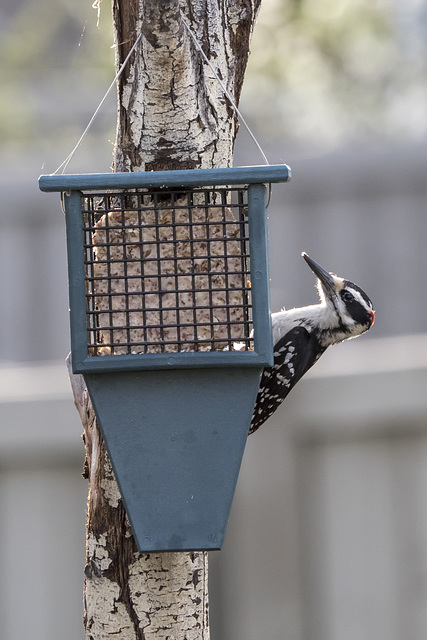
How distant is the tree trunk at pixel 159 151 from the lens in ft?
7.92

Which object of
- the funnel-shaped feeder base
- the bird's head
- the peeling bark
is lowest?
the funnel-shaped feeder base

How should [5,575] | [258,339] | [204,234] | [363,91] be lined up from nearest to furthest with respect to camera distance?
[258,339] → [204,234] → [5,575] → [363,91]

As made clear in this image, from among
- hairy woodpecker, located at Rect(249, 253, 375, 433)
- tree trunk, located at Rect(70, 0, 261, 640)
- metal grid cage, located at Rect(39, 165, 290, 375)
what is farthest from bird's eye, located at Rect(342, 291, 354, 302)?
metal grid cage, located at Rect(39, 165, 290, 375)

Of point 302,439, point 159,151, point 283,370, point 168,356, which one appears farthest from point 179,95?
point 302,439

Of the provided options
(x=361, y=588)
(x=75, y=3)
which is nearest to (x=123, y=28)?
(x=361, y=588)

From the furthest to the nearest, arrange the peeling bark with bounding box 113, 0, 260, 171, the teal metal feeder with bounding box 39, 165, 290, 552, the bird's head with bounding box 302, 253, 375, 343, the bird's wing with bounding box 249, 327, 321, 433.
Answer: the bird's head with bounding box 302, 253, 375, 343 → the bird's wing with bounding box 249, 327, 321, 433 → the peeling bark with bounding box 113, 0, 260, 171 → the teal metal feeder with bounding box 39, 165, 290, 552

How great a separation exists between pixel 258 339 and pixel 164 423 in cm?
30

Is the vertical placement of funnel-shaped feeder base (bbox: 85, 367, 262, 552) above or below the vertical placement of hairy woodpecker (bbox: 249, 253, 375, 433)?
below

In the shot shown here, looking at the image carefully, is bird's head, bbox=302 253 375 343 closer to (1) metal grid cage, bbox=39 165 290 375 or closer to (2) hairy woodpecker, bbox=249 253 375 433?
(2) hairy woodpecker, bbox=249 253 375 433

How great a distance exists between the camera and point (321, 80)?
6.62 meters

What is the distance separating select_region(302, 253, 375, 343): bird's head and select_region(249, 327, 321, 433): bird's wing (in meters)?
0.10

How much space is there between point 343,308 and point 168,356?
5.26 ft

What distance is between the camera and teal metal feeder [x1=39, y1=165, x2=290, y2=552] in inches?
83.6

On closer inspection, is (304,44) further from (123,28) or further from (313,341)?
(123,28)
